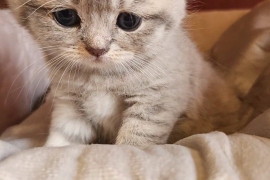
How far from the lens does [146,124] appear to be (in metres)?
1.03

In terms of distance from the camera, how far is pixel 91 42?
2.88 ft

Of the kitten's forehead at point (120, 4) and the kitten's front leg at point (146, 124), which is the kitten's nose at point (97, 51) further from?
the kitten's front leg at point (146, 124)

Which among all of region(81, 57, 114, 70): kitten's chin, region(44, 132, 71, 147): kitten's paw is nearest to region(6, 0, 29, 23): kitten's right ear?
region(81, 57, 114, 70): kitten's chin

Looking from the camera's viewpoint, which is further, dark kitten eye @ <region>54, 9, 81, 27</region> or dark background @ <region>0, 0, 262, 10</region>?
dark background @ <region>0, 0, 262, 10</region>

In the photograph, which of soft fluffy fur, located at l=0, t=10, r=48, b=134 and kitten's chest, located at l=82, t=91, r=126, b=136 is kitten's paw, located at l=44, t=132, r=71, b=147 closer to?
kitten's chest, located at l=82, t=91, r=126, b=136

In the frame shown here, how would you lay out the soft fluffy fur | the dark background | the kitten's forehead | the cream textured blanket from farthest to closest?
the dark background < the soft fluffy fur < the kitten's forehead < the cream textured blanket

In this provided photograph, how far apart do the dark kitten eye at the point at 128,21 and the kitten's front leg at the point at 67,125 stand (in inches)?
13.8

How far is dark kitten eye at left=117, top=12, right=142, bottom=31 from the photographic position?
91cm

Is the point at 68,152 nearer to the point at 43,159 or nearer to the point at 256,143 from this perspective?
the point at 43,159

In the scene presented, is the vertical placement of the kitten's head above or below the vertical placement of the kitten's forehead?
below

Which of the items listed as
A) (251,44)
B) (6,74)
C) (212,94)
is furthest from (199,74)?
(6,74)

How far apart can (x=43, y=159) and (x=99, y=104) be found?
12.3 inches

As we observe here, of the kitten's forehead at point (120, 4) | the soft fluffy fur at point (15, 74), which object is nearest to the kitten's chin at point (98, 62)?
the kitten's forehead at point (120, 4)

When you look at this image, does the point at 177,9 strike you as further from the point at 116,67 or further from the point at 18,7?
the point at 18,7
